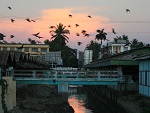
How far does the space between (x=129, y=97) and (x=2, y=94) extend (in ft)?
51.0

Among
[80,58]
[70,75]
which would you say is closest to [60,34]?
[80,58]

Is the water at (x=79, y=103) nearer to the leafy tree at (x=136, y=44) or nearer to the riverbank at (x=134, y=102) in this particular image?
the riverbank at (x=134, y=102)

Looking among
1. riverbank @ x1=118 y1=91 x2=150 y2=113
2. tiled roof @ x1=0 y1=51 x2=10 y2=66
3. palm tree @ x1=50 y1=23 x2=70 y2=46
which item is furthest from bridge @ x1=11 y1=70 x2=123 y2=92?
palm tree @ x1=50 y1=23 x2=70 y2=46

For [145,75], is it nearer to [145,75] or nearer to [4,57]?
[145,75]

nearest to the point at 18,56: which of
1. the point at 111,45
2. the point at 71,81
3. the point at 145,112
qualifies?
the point at 71,81

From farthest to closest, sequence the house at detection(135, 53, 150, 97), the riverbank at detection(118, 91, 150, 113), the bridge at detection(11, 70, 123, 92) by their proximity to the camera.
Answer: the bridge at detection(11, 70, 123, 92), the house at detection(135, 53, 150, 97), the riverbank at detection(118, 91, 150, 113)

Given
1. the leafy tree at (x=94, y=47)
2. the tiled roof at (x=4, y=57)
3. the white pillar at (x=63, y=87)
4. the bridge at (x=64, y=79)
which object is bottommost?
the white pillar at (x=63, y=87)

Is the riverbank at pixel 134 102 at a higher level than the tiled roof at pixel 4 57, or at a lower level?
lower

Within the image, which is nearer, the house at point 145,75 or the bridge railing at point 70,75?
the house at point 145,75

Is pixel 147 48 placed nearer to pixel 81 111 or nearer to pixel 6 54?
pixel 81 111

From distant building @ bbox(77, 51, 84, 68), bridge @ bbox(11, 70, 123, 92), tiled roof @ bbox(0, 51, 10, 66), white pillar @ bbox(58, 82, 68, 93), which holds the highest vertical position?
distant building @ bbox(77, 51, 84, 68)

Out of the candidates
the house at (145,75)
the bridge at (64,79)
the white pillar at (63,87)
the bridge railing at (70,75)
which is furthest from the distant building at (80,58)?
the house at (145,75)

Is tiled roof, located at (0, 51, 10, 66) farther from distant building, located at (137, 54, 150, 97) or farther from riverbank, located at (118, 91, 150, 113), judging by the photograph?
distant building, located at (137, 54, 150, 97)

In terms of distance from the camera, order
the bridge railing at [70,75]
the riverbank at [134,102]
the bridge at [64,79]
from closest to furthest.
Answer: the riverbank at [134,102] < the bridge at [64,79] < the bridge railing at [70,75]
